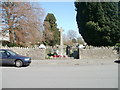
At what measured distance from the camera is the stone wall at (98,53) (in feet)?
61.8

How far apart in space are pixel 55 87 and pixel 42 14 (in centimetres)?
2413

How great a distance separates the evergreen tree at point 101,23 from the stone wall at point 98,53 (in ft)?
5.96

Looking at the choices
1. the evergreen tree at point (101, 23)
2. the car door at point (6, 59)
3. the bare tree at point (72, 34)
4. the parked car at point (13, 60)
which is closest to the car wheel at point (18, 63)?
the parked car at point (13, 60)

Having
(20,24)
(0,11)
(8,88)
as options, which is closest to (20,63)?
(8,88)

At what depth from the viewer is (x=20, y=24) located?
82.4ft

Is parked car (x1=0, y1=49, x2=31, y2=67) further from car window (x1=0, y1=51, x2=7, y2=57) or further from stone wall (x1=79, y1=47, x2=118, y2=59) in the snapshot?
stone wall (x1=79, y1=47, x2=118, y2=59)

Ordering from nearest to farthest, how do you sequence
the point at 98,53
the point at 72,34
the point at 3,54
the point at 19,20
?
1. the point at 3,54
2. the point at 98,53
3. the point at 19,20
4. the point at 72,34

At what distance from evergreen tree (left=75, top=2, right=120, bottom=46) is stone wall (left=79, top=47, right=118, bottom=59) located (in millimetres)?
1818

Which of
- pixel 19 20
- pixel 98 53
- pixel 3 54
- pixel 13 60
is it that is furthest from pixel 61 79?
pixel 19 20

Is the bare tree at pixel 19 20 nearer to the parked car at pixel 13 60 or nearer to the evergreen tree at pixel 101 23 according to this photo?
the evergreen tree at pixel 101 23

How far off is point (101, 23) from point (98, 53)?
4077 millimetres

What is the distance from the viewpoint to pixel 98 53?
749 inches

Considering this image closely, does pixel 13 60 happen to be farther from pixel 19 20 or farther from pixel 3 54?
pixel 19 20

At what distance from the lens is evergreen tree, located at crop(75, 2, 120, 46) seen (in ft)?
65.4
